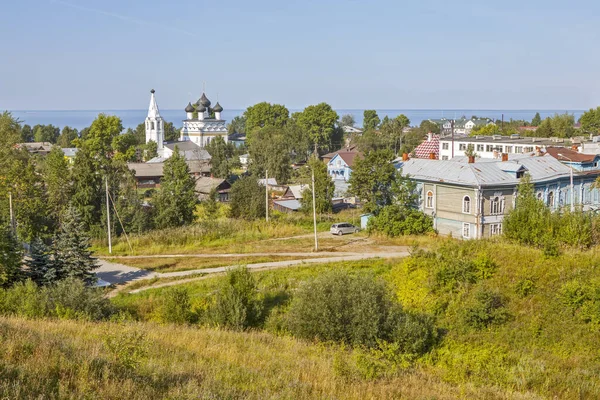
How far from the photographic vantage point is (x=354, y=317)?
1538 centimetres

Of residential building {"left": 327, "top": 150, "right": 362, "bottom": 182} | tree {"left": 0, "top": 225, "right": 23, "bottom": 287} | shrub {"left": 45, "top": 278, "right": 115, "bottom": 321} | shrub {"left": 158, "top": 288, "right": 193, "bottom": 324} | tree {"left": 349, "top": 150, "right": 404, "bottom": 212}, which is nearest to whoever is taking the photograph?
shrub {"left": 45, "top": 278, "right": 115, "bottom": 321}

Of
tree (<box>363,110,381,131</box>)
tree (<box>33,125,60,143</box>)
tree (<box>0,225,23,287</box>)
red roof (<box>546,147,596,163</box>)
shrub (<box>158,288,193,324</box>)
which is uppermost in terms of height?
tree (<box>363,110,381,131</box>)

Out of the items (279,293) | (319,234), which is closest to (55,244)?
(279,293)

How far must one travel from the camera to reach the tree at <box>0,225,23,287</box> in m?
21.1

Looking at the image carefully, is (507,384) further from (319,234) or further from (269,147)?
(269,147)

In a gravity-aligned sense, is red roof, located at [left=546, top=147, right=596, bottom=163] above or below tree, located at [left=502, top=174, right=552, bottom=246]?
above

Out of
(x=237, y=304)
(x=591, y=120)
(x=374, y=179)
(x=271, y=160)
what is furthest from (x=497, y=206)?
(x=591, y=120)

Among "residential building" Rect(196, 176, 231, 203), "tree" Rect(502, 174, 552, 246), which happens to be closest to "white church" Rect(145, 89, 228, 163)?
"residential building" Rect(196, 176, 231, 203)

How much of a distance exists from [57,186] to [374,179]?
2105 centimetres

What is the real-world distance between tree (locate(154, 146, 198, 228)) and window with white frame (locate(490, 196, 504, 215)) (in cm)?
2011

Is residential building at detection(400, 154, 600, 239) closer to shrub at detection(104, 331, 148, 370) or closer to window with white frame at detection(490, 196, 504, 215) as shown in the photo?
window with white frame at detection(490, 196, 504, 215)

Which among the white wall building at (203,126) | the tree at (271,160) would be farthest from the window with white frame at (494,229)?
the white wall building at (203,126)

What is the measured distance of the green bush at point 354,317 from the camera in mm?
15234

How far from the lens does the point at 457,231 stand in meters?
33.0
